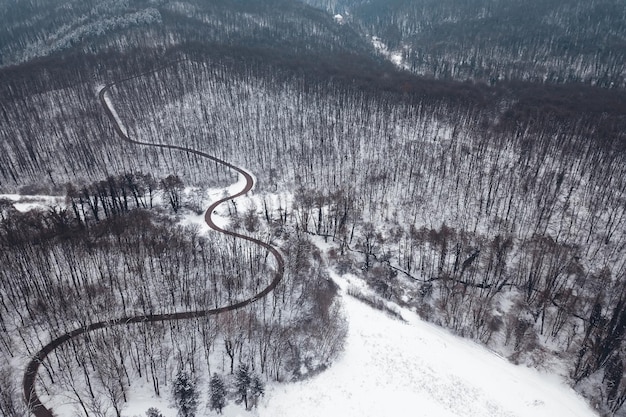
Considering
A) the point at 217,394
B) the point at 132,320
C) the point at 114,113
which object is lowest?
the point at 217,394

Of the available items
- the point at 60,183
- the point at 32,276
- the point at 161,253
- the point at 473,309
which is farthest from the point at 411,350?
the point at 60,183

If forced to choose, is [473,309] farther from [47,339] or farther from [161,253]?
[47,339]

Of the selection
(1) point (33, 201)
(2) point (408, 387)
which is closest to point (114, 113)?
(1) point (33, 201)

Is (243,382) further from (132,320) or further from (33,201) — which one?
(33,201)

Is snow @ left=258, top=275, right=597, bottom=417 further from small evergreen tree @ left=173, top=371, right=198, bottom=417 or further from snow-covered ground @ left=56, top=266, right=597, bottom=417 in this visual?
small evergreen tree @ left=173, top=371, right=198, bottom=417

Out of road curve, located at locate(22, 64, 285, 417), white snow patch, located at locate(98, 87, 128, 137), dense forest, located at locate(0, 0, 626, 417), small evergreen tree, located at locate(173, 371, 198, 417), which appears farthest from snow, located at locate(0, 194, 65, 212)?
small evergreen tree, located at locate(173, 371, 198, 417)

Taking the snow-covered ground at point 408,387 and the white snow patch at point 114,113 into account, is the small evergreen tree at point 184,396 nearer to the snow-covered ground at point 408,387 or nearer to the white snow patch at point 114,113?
the snow-covered ground at point 408,387
